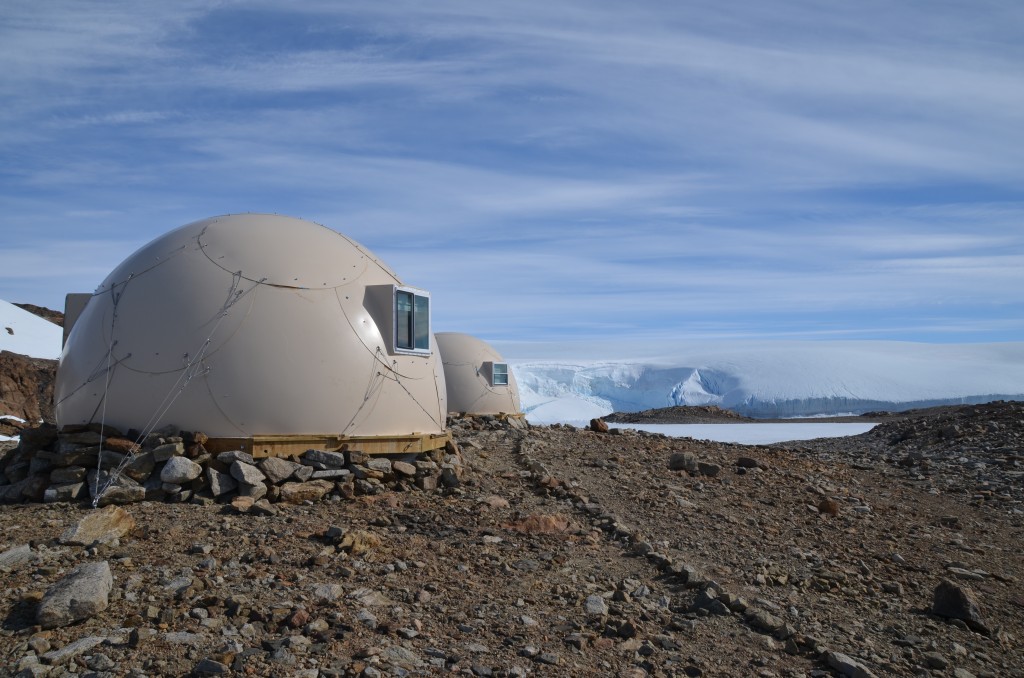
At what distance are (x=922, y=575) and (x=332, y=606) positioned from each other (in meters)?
6.73

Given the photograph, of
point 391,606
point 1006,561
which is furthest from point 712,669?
point 1006,561

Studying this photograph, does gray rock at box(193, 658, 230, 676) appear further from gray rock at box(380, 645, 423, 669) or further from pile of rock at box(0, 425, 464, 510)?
pile of rock at box(0, 425, 464, 510)

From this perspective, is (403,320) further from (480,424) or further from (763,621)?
(480,424)

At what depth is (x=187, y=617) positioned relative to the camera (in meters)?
6.16

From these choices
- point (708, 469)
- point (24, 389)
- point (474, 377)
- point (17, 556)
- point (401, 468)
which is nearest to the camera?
point (17, 556)

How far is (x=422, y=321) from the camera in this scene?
1119 centimetres

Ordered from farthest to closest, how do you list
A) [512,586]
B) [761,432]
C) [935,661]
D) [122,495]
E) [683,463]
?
[761,432] < [683,463] < [122,495] < [512,586] < [935,661]

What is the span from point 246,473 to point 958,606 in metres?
7.27

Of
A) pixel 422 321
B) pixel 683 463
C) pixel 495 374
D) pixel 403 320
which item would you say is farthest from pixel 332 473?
pixel 495 374

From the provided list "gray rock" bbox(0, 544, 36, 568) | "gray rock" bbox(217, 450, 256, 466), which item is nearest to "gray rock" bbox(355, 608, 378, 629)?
"gray rock" bbox(0, 544, 36, 568)

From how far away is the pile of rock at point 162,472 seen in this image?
29.7 ft

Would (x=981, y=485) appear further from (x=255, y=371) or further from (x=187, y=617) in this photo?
(x=187, y=617)

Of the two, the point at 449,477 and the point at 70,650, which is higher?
the point at 449,477

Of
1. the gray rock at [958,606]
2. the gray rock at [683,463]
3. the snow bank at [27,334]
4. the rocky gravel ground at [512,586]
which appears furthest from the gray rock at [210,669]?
the snow bank at [27,334]
